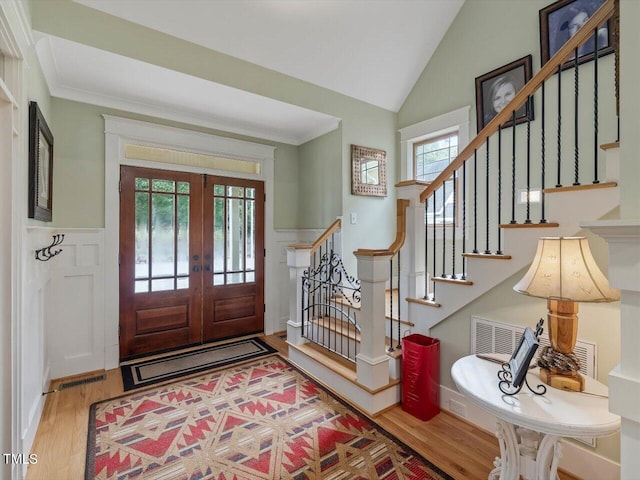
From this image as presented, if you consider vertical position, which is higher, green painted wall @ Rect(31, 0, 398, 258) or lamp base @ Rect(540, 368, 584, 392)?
green painted wall @ Rect(31, 0, 398, 258)

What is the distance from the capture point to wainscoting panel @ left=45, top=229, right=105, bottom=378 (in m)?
2.95

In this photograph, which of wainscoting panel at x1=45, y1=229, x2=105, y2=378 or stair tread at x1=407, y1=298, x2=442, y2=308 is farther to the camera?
wainscoting panel at x1=45, y1=229, x2=105, y2=378

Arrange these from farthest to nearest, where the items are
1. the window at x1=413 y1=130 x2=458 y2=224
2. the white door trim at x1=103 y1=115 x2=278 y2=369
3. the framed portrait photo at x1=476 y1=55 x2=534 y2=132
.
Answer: the window at x1=413 y1=130 x2=458 y2=224 < the white door trim at x1=103 y1=115 x2=278 y2=369 < the framed portrait photo at x1=476 y1=55 x2=534 y2=132

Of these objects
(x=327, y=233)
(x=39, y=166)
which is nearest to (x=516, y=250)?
(x=327, y=233)

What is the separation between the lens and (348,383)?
2557 mm

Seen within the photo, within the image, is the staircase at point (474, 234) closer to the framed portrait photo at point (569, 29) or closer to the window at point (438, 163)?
the framed portrait photo at point (569, 29)

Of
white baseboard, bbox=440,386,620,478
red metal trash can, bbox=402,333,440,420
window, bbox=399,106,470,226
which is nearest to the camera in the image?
white baseboard, bbox=440,386,620,478

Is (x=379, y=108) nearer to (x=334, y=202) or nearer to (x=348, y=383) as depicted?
(x=334, y=202)

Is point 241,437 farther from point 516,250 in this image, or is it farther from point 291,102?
point 291,102

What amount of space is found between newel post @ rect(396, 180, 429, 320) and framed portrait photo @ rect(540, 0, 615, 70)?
5.36 feet

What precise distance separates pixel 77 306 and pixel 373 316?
9.23ft

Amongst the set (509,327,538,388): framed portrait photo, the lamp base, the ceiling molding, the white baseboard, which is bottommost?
the white baseboard

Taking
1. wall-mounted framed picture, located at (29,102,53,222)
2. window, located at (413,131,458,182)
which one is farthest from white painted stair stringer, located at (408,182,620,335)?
wall-mounted framed picture, located at (29,102,53,222)

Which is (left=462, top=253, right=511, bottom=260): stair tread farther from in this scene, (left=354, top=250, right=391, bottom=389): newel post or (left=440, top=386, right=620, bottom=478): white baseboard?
(left=440, top=386, right=620, bottom=478): white baseboard
